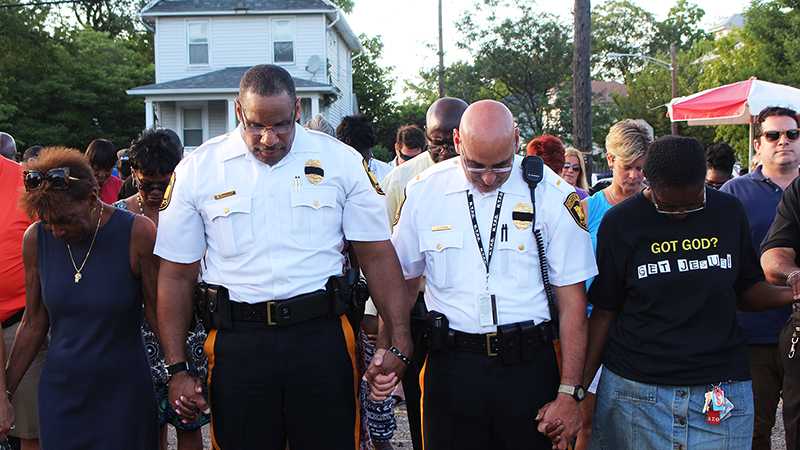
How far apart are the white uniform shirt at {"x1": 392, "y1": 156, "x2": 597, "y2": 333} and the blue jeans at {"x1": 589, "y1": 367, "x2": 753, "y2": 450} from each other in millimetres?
499

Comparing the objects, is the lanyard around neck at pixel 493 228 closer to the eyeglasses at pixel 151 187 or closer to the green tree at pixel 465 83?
the eyeglasses at pixel 151 187

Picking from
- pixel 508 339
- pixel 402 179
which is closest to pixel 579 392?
pixel 508 339

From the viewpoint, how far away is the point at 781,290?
2564 millimetres

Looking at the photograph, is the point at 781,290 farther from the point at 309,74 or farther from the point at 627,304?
the point at 309,74

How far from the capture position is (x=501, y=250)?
265 centimetres

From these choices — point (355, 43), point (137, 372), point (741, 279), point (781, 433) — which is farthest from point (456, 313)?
point (355, 43)

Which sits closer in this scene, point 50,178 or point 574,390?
point 574,390

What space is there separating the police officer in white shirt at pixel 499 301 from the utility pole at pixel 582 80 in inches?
327

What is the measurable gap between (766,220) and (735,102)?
5.27 m

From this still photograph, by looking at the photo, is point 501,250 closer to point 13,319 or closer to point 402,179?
point 402,179

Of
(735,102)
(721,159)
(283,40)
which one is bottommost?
(721,159)

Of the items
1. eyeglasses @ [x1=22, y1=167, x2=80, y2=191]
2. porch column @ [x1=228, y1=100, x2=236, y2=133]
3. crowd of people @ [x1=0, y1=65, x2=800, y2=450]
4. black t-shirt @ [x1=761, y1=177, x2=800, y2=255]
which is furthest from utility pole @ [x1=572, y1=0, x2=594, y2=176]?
porch column @ [x1=228, y1=100, x2=236, y2=133]

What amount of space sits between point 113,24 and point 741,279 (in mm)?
44166

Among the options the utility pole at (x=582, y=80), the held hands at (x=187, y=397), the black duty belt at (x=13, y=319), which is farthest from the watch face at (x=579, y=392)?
the utility pole at (x=582, y=80)
